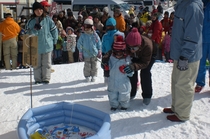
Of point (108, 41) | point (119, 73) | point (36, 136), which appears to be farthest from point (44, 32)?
point (36, 136)

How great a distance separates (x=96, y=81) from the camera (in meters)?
5.68

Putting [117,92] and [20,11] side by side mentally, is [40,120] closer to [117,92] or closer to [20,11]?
[117,92]

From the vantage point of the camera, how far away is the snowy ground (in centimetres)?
349

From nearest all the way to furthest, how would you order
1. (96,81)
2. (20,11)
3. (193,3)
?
(193,3) → (96,81) → (20,11)

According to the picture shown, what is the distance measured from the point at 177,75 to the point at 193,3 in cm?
98

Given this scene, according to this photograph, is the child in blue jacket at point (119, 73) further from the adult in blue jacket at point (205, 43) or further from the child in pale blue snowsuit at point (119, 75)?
the adult in blue jacket at point (205, 43)

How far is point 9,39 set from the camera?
7.19 meters

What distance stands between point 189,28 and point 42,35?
122 inches

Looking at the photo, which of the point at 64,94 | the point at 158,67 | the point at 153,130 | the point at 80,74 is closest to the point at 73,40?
the point at 80,74

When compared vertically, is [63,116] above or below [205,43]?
below

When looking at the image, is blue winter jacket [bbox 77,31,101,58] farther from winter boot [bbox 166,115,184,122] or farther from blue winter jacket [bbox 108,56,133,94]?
winter boot [bbox 166,115,184,122]

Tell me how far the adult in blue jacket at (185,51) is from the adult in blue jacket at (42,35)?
9.11 ft

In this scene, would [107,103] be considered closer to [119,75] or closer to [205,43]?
[119,75]

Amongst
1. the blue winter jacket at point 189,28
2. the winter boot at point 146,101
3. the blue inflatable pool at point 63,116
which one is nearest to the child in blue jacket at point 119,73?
the winter boot at point 146,101
